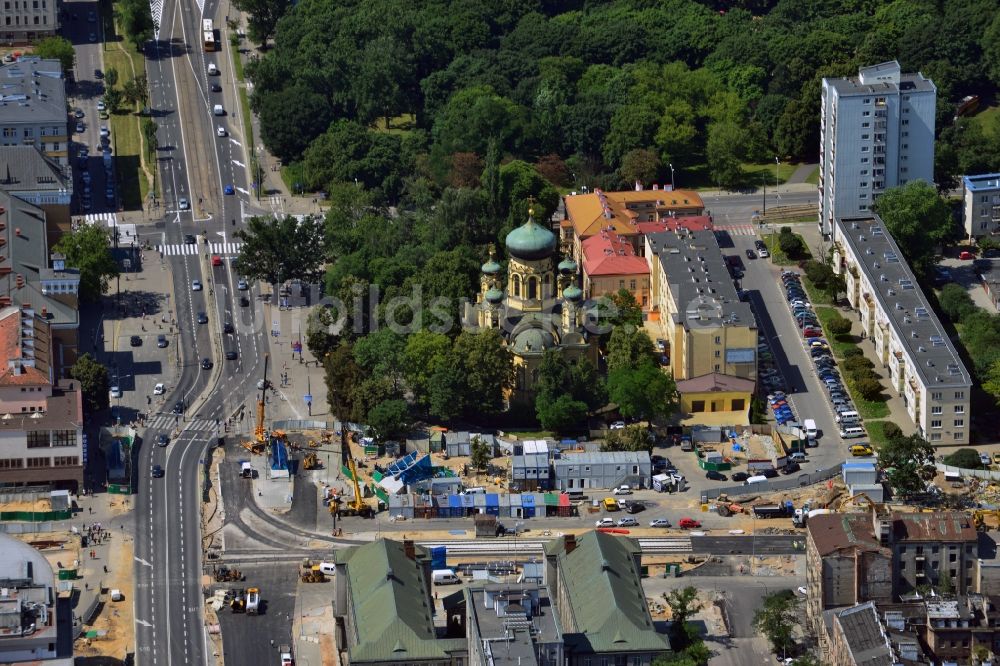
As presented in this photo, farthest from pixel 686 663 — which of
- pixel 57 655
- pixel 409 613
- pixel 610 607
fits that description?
pixel 57 655

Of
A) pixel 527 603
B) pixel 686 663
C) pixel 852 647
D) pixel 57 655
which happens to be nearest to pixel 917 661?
pixel 852 647

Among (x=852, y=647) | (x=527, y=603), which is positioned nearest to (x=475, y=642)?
(x=527, y=603)

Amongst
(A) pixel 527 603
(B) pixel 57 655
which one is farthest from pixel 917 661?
(B) pixel 57 655

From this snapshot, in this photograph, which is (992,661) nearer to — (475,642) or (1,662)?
(475,642)

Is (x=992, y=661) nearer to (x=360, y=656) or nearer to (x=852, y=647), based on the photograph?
(x=852, y=647)

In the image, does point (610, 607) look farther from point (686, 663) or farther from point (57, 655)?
point (57, 655)

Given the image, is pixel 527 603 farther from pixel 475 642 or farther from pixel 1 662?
pixel 1 662
